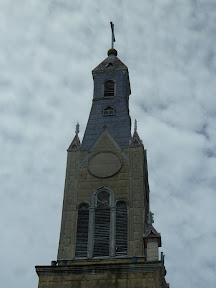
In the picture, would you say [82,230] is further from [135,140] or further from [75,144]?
[135,140]

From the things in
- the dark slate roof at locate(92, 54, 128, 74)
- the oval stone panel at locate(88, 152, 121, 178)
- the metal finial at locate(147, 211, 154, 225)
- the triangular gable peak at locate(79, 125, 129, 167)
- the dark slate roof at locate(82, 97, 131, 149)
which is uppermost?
the dark slate roof at locate(92, 54, 128, 74)

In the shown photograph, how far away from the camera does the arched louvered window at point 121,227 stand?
2506 cm

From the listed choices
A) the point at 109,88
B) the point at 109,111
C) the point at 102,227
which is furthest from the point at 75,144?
the point at 102,227

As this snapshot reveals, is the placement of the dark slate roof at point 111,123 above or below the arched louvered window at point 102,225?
above

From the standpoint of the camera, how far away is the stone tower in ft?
76.2

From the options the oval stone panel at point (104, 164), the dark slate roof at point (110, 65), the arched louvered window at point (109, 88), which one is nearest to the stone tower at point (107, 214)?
the oval stone panel at point (104, 164)

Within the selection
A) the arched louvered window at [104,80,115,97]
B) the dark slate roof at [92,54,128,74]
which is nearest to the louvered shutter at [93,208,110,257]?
the arched louvered window at [104,80,115,97]

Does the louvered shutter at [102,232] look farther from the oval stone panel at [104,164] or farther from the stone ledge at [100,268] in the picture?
the oval stone panel at [104,164]

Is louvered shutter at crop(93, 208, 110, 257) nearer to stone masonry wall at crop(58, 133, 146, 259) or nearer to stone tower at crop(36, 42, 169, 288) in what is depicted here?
stone tower at crop(36, 42, 169, 288)

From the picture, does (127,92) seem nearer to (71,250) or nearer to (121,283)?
(71,250)

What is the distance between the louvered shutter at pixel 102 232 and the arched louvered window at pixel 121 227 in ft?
1.66

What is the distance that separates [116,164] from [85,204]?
292 centimetres

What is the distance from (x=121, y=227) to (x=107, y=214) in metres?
1.13

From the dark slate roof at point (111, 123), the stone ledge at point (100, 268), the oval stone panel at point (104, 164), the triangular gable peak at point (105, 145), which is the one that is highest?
the dark slate roof at point (111, 123)
